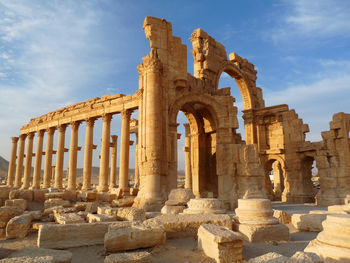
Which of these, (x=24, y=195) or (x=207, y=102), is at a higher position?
(x=207, y=102)

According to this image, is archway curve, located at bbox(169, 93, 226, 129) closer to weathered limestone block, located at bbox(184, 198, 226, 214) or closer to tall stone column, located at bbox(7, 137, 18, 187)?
weathered limestone block, located at bbox(184, 198, 226, 214)

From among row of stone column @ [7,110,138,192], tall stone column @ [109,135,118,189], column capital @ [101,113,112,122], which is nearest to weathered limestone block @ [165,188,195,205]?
row of stone column @ [7,110,138,192]

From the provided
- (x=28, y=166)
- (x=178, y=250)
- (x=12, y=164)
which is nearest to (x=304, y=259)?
(x=178, y=250)

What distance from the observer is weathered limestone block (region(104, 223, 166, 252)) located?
5.71 meters

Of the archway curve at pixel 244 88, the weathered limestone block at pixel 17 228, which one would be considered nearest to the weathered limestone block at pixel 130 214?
the weathered limestone block at pixel 17 228

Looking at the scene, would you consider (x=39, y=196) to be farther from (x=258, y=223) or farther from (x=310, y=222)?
(x=310, y=222)

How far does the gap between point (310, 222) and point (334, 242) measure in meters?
4.77

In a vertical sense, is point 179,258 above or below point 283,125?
below

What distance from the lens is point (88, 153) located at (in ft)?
73.1

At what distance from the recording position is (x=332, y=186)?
17688 mm

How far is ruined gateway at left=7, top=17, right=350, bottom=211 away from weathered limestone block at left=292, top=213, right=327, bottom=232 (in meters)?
6.00

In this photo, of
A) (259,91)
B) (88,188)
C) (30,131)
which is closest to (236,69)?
(259,91)

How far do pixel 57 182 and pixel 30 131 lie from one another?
9411 mm

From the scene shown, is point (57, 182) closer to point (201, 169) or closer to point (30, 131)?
point (30, 131)
